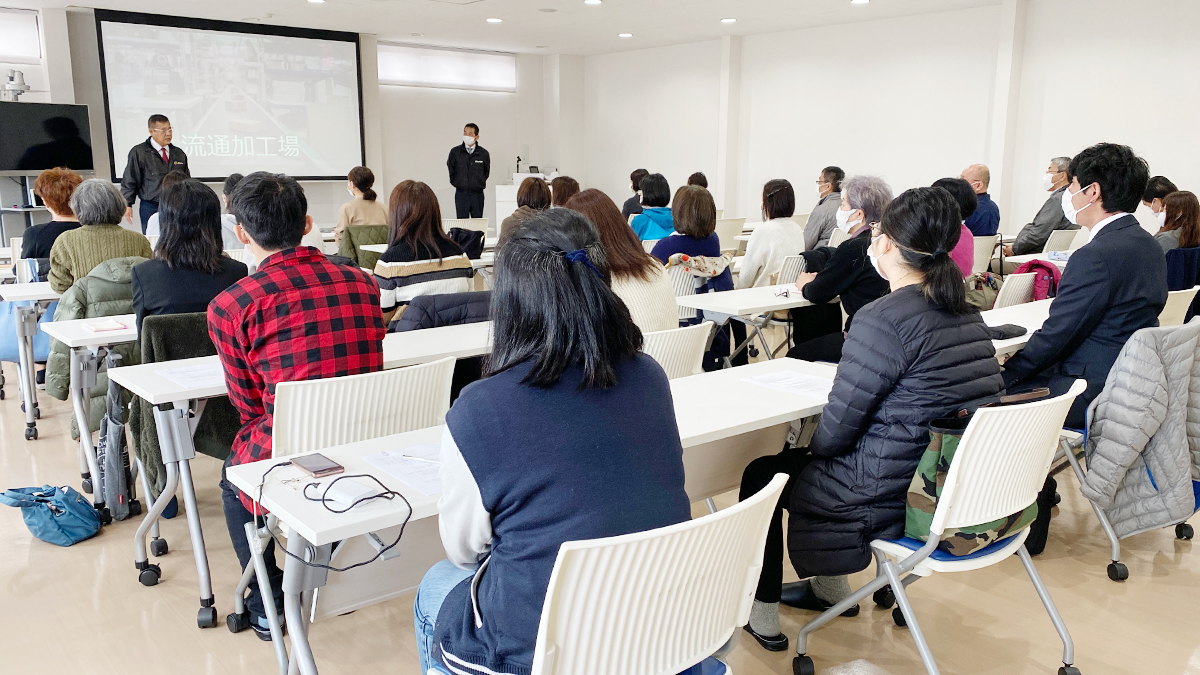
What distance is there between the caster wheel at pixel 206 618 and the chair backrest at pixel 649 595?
1.65 meters

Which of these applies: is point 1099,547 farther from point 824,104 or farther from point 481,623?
point 824,104

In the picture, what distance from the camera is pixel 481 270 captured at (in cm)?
598

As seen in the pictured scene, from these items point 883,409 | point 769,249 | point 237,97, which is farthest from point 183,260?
point 237,97

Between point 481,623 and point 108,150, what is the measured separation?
10046 mm

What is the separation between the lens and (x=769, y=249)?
203 inches

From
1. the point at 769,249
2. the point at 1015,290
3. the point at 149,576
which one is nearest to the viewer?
the point at 149,576

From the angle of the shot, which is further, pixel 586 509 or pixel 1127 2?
pixel 1127 2

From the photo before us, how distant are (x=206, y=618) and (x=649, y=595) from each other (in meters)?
1.77

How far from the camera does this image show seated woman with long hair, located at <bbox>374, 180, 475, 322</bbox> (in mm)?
3893

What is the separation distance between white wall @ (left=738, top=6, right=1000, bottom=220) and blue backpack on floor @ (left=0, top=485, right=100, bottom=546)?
341 inches

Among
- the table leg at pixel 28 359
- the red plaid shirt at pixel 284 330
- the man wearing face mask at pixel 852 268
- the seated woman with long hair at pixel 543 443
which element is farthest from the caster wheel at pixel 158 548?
the man wearing face mask at pixel 852 268

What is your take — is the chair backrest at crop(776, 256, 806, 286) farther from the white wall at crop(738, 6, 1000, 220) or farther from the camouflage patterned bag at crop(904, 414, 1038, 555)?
the white wall at crop(738, 6, 1000, 220)

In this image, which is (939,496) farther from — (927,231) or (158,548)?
(158,548)

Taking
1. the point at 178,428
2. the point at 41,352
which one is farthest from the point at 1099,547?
the point at 41,352
